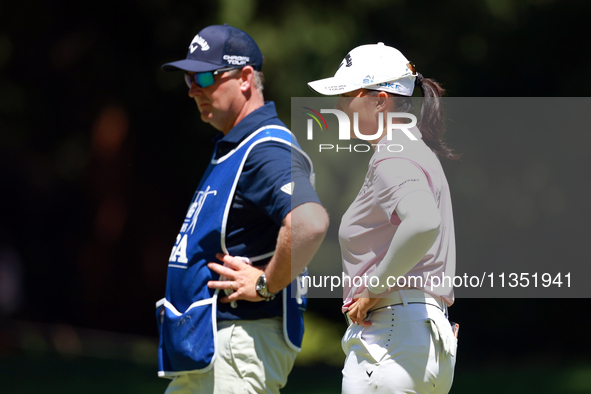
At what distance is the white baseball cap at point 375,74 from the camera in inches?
78.5

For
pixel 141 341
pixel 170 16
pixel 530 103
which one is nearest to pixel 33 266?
pixel 141 341

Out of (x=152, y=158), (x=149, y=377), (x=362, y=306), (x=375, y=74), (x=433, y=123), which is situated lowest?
(x=149, y=377)

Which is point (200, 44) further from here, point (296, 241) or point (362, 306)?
point (362, 306)

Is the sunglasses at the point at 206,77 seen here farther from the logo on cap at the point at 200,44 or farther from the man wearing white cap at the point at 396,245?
the man wearing white cap at the point at 396,245

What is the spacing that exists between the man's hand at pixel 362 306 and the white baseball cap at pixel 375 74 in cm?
68

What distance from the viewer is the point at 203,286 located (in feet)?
6.95

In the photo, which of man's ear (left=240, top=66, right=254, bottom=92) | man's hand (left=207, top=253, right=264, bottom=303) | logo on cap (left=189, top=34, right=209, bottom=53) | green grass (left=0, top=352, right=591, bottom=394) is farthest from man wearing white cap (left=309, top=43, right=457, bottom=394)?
green grass (left=0, top=352, right=591, bottom=394)

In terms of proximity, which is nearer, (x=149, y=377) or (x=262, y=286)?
(x=262, y=286)

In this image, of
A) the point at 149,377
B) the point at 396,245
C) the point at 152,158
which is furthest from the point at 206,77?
the point at 152,158

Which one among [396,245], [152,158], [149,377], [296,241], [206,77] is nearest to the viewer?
[396,245]

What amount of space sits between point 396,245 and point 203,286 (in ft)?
2.47

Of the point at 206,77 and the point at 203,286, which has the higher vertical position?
the point at 206,77

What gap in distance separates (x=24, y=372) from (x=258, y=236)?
4.12m

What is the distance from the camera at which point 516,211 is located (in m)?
5.38
